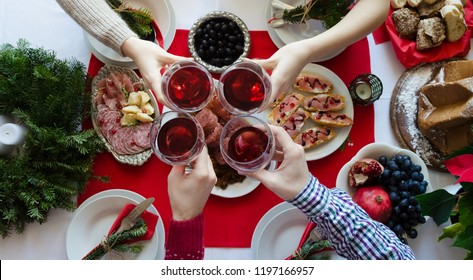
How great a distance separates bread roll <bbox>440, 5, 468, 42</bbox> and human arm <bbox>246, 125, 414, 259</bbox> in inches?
27.6

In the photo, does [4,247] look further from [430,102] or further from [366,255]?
[430,102]

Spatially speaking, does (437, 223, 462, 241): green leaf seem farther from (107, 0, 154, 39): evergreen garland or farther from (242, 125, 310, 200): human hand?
(107, 0, 154, 39): evergreen garland

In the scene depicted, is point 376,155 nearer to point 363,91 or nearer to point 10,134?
point 363,91

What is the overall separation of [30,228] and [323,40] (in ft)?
3.37

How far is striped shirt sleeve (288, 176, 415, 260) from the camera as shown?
37.8 inches

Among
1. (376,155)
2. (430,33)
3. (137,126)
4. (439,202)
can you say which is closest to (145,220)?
(137,126)

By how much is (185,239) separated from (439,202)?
688 millimetres

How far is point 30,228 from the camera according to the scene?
132cm

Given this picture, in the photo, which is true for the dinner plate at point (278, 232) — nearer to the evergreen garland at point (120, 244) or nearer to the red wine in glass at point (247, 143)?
the evergreen garland at point (120, 244)

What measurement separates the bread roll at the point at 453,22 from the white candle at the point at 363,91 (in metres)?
0.31

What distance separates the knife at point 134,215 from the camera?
1.22 meters

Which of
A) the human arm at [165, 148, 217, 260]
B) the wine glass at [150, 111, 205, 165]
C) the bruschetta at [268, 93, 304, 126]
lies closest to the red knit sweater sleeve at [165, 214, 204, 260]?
the human arm at [165, 148, 217, 260]

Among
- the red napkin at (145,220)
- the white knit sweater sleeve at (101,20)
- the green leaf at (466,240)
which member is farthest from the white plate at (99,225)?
the green leaf at (466,240)

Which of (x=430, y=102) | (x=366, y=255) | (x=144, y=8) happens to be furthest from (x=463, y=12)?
(x=144, y=8)
